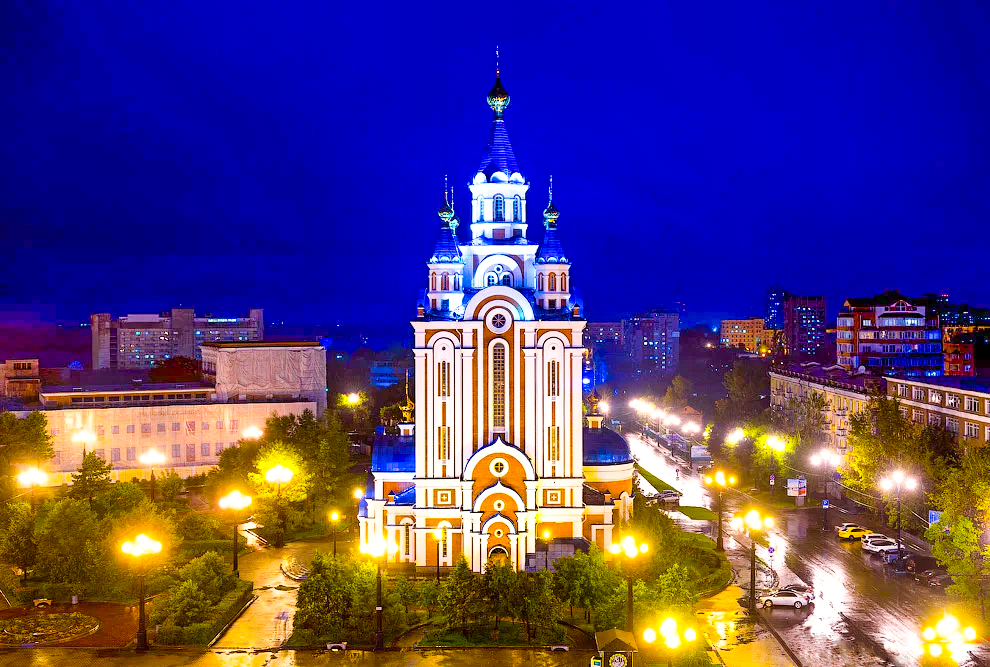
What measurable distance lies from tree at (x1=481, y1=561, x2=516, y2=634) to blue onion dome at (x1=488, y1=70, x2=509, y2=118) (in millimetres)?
25860

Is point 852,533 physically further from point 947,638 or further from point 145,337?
point 145,337

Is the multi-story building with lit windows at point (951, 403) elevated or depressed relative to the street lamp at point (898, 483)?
elevated

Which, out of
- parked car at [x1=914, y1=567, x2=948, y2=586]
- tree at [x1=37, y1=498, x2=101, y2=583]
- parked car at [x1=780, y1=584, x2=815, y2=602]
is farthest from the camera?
parked car at [x1=914, y1=567, x2=948, y2=586]

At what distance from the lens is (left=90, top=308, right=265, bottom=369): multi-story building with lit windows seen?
165163mm

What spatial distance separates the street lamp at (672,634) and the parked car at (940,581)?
18.6m

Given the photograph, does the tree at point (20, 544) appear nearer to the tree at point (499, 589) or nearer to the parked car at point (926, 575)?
the tree at point (499, 589)

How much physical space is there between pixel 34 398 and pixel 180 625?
51.2 meters

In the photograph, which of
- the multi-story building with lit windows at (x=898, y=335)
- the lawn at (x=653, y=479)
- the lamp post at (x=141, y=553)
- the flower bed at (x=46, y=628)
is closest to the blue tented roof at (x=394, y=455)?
the lamp post at (x=141, y=553)

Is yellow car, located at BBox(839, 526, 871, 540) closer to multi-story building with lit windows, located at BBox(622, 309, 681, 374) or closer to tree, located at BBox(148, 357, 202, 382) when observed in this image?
tree, located at BBox(148, 357, 202, 382)

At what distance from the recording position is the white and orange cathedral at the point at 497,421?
42.5m

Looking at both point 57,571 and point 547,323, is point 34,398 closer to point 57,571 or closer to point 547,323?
point 57,571

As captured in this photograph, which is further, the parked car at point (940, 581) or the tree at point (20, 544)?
the tree at point (20, 544)

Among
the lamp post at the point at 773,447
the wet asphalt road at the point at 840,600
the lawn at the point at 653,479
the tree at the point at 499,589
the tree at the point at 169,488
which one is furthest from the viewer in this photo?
the lawn at the point at 653,479

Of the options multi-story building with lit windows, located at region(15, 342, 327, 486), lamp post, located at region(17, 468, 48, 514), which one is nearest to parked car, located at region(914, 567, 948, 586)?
multi-story building with lit windows, located at region(15, 342, 327, 486)
